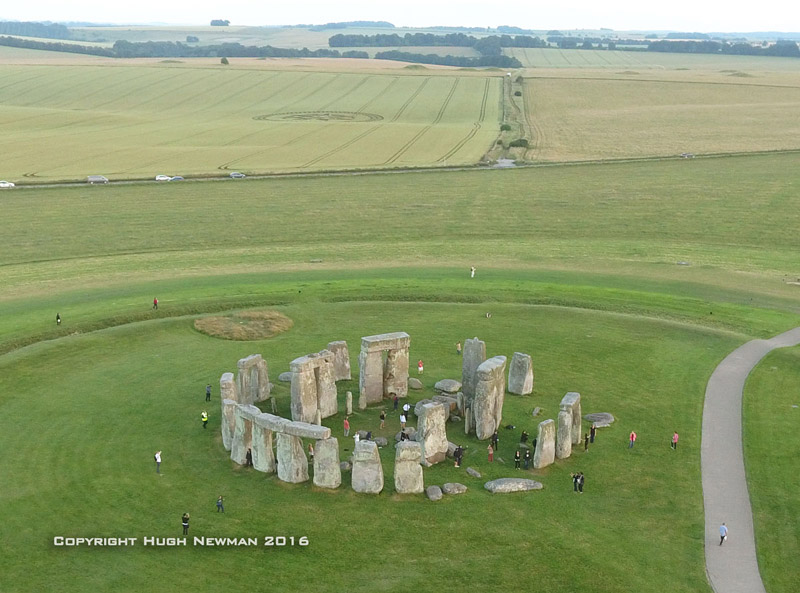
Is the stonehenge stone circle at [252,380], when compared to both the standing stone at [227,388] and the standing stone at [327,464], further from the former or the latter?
the standing stone at [327,464]

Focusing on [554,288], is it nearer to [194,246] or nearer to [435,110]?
[194,246]

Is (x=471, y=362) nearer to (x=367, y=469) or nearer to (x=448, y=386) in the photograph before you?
(x=448, y=386)

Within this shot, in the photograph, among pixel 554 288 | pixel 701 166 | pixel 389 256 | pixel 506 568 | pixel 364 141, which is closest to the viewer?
pixel 506 568

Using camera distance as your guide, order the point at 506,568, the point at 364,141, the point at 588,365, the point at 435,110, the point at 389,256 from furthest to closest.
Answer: the point at 435,110 → the point at 364,141 → the point at 389,256 → the point at 588,365 → the point at 506,568

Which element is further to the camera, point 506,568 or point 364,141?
point 364,141

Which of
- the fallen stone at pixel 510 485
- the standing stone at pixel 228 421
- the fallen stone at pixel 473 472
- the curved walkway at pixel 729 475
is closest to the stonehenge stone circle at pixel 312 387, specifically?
the standing stone at pixel 228 421

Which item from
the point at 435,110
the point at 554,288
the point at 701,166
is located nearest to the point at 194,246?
the point at 554,288

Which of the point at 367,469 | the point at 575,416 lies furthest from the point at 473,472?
the point at 575,416
